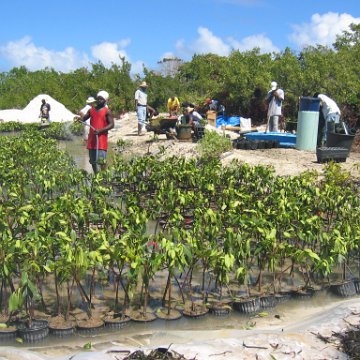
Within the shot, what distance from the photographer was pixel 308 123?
12.0 m

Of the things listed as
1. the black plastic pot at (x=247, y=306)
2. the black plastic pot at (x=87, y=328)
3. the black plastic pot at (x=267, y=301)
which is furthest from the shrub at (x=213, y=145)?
the black plastic pot at (x=87, y=328)

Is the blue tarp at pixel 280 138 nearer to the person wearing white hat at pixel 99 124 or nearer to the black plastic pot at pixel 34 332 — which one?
the person wearing white hat at pixel 99 124

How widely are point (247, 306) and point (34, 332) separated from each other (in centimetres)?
169

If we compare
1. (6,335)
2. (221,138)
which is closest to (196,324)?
(6,335)

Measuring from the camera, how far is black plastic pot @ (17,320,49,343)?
12.7 feet

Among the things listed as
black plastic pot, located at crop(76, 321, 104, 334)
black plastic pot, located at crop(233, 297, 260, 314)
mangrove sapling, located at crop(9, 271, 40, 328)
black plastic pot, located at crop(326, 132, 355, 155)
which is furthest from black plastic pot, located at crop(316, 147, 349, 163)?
mangrove sapling, located at crop(9, 271, 40, 328)

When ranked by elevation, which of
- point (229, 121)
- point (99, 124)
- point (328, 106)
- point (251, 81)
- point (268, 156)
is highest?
point (251, 81)

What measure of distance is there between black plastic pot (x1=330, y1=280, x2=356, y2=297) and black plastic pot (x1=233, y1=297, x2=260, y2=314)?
0.87 m

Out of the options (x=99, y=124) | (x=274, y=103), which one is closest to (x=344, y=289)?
(x=99, y=124)

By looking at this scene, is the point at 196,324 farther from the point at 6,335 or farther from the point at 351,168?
the point at 351,168

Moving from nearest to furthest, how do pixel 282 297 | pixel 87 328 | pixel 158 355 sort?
pixel 158 355, pixel 87 328, pixel 282 297

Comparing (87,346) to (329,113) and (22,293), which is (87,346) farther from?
(329,113)

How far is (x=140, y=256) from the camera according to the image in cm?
425

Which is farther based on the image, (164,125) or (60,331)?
(164,125)
